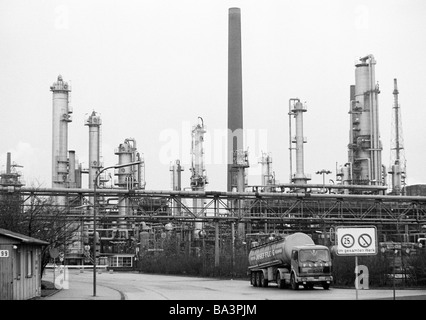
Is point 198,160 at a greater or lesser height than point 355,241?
greater

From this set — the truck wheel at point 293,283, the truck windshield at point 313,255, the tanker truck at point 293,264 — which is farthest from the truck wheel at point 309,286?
the truck windshield at point 313,255

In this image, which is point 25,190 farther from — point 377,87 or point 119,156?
point 377,87

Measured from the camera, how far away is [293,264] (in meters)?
41.4

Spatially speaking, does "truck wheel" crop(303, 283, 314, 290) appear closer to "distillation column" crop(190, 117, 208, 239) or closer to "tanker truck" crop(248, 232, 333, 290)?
"tanker truck" crop(248, 232, 333, 290)

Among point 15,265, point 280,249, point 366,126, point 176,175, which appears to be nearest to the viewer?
point 15,265

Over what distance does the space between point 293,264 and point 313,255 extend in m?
1.18

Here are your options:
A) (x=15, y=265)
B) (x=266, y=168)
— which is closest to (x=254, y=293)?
(x=15, y=265)

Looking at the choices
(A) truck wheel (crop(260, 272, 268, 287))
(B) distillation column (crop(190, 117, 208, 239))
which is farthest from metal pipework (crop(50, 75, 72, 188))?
(A) truck wheel (crop(260, 272, 268, 287))

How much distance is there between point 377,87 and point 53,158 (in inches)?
1290

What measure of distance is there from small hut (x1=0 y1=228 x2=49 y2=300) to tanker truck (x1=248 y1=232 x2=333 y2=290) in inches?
573

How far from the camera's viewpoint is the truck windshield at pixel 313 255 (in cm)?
4081

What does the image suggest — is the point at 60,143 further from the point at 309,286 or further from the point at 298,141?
the point at 309,286
